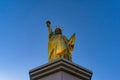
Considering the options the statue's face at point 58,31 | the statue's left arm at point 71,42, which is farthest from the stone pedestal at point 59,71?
the statue's face at point 58,31

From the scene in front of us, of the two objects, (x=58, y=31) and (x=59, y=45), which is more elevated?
(x=58, y=31)

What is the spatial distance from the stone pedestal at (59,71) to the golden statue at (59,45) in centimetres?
134

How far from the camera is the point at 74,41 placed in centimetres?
1817

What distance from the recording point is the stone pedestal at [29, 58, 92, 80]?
15047 mm

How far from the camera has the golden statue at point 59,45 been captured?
1672 cm

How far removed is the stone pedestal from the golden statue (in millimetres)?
1336

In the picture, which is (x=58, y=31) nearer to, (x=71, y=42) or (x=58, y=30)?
(x=58, y=30)

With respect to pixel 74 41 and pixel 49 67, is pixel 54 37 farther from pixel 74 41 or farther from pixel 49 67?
pixel 49 67

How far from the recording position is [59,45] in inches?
675

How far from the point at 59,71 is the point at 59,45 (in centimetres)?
242

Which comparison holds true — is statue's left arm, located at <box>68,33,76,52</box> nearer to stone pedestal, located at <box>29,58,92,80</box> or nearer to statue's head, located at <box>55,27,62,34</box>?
statue's head, located at <box>55,27,62,34</box>

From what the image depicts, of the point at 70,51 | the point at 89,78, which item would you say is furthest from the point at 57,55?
the point at 89,78

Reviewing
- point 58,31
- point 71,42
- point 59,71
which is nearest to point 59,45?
point 71,42

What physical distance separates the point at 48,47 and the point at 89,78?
11.5 ft
